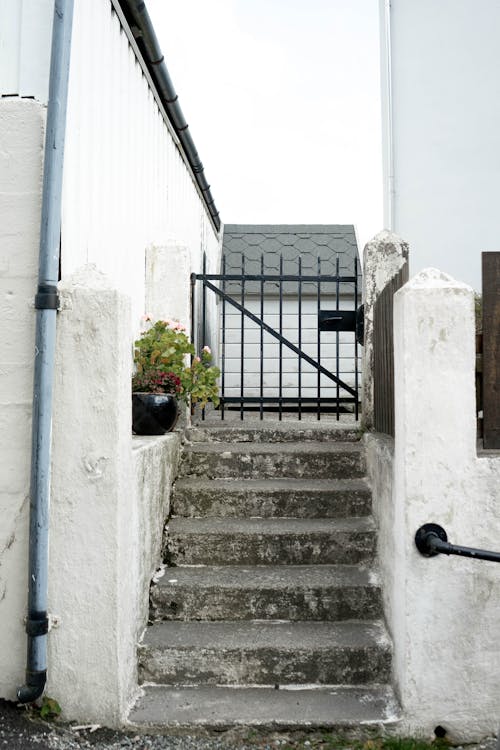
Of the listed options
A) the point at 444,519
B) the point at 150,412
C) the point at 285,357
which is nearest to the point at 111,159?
the point at 150,412

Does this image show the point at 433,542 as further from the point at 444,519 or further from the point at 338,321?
the point at 338,321

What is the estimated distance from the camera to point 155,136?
593 cm

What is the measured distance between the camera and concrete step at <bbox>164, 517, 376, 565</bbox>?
4.28m

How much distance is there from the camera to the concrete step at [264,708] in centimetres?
317

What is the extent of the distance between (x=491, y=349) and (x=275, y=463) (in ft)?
6.84

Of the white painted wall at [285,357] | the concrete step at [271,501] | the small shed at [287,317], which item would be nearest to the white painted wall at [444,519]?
the concrete step at [271,501]

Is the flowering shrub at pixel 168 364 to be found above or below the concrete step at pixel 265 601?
above

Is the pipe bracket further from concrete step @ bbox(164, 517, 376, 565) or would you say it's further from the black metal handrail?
the black metal handrail

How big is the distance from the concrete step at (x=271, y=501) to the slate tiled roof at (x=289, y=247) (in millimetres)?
5989

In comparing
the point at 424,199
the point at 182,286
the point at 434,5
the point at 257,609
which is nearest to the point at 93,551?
the point at 257,609

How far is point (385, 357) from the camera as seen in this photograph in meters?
4.33

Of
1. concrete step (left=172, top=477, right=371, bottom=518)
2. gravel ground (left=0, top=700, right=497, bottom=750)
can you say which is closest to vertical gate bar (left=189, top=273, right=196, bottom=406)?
concrete step (left=172, top=477, right=371, bottom=518)

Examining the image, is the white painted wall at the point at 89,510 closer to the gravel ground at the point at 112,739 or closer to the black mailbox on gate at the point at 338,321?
the gravel ground at the point at 112,739

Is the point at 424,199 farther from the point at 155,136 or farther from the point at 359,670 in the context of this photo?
the point at 359,670
